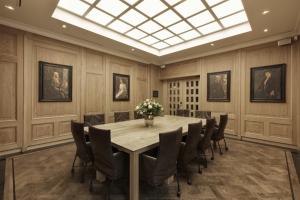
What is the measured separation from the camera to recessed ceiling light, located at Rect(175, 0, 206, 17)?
310 centimetres

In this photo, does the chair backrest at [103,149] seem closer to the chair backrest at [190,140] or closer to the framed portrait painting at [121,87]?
the chair backrest at [190,140]

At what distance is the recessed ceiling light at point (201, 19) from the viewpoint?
3.50 metres

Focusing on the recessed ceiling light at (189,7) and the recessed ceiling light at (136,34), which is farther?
the recessed ceiling light at (136,34)

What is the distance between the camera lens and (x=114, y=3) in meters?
3.14

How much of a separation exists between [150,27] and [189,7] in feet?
4.11

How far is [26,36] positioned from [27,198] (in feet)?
12.1

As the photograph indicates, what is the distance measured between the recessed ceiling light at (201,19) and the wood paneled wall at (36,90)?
10.2ft

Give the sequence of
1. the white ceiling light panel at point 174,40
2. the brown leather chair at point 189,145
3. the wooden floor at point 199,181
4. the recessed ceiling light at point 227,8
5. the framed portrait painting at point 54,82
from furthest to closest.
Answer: the white ceiling light panel at point 174,40
the framed portrait painting at point 54,82
the recessed ceiling light at point 227,8
the brown leather chair at point 189,145
the wooden floor at point 199,181

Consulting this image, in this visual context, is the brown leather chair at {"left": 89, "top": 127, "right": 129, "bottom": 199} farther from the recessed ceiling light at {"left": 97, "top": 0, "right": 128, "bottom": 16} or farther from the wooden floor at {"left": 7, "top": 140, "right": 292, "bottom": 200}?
the recessed ceiling light at {"left": 97, "top": 0, "right": 128, "bottom": 16}

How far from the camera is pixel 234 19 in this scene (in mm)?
3707

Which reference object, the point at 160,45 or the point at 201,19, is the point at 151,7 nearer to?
the point at 201,19

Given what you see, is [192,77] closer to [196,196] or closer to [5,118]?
[196,196]

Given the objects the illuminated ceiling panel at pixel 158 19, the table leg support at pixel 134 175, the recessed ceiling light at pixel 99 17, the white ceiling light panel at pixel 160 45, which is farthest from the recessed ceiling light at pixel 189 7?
the table leg support at pixel 134 175

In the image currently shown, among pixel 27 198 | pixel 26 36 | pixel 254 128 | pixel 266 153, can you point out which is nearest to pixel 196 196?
pixel 27 198
